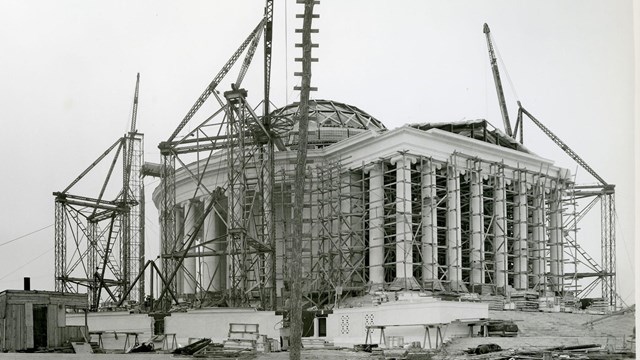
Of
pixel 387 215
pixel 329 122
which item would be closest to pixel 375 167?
pixel 387 215

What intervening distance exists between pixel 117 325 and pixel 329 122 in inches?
1062

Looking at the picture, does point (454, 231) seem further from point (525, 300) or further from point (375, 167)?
point (375, 167)

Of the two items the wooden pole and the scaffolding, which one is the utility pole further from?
the scaffolding

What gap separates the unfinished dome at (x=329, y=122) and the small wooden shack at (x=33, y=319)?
105 ft

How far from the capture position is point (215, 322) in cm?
4744

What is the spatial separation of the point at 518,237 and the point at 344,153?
14.5 m

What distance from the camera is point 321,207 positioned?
60406 mm

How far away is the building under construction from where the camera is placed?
54625 millimetres

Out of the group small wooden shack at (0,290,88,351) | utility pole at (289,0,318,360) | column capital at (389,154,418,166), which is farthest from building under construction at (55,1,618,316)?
utility pole at (289,0,318,360)

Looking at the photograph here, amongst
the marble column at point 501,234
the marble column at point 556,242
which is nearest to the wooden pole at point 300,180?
the marble column at point 501,234

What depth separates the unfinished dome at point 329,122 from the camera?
68375 millimetres

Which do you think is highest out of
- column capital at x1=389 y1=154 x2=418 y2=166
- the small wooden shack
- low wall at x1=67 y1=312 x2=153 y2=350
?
column capital at x1=389 y1=154 x2=418 y2=166

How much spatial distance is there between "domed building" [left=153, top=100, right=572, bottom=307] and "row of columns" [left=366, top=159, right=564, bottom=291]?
0.09 meters

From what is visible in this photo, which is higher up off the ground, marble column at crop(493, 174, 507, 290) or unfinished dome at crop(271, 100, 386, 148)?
unfinished dome at crop(271, 100, 386, 148)
